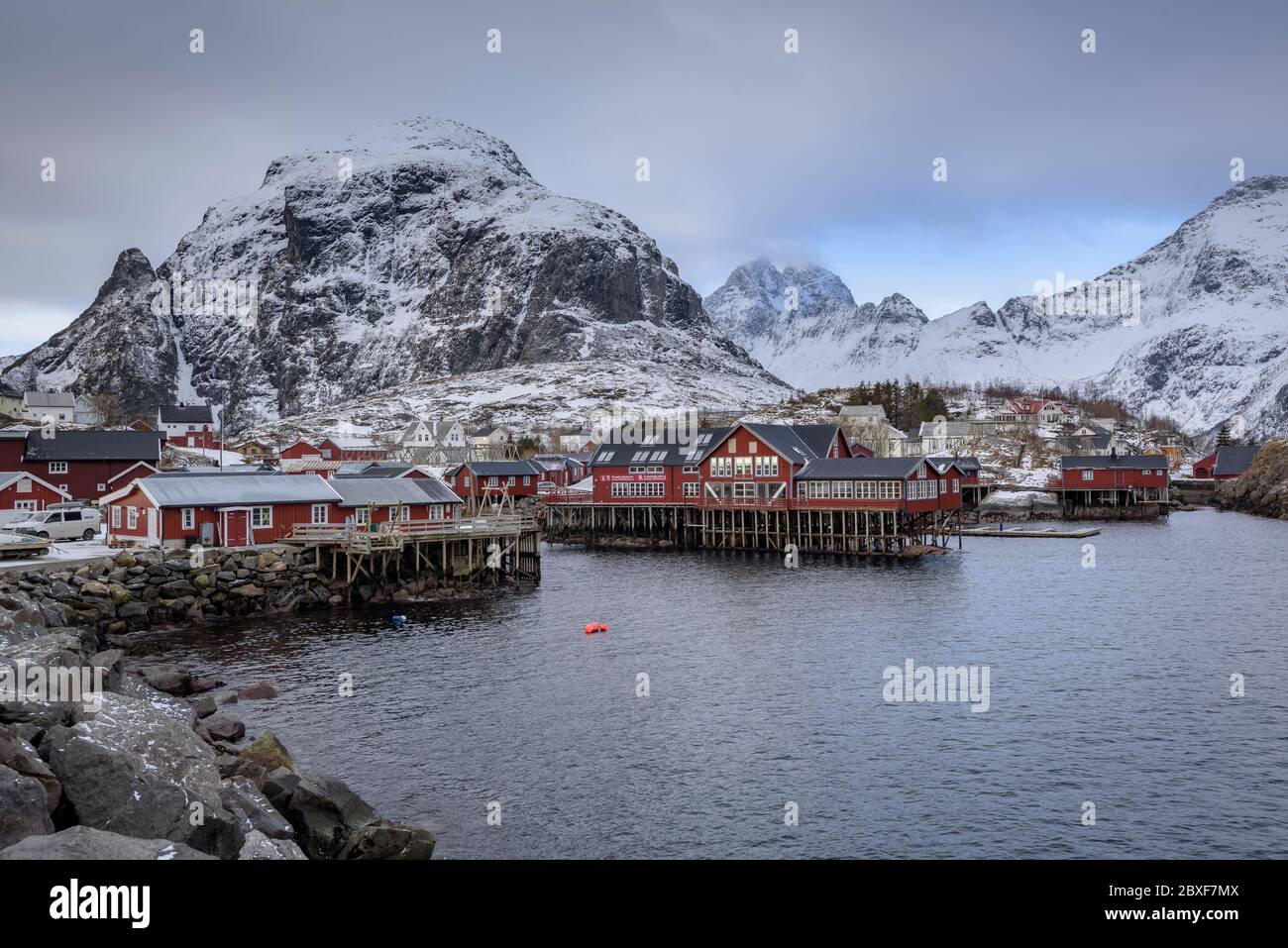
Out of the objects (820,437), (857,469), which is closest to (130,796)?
(857,469)

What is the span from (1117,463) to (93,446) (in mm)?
116428

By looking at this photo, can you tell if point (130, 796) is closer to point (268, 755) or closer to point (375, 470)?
point (268, 755)

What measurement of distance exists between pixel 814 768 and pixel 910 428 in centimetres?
16261

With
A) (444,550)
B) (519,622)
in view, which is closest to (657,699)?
(519,622)

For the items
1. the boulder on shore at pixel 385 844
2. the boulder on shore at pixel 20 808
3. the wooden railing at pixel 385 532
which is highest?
the wooden railing at pixel 385 532

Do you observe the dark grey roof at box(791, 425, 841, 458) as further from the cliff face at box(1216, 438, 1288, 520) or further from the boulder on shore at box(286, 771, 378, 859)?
the boulder on shore at box(286, 771, 378, 859)

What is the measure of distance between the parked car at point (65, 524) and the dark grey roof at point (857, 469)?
53651 millimetres

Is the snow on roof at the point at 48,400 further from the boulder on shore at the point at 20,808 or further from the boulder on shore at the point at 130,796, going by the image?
the boulder on shore at the point at 20,808

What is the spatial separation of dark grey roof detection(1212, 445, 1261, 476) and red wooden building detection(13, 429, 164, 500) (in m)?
152

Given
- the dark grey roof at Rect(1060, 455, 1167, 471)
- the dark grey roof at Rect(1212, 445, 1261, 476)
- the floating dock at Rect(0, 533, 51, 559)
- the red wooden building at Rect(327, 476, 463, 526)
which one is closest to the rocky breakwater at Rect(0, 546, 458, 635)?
the floating dock at Rect(0, 533, 51, 559)

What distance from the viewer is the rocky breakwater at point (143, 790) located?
1284 centimetres
